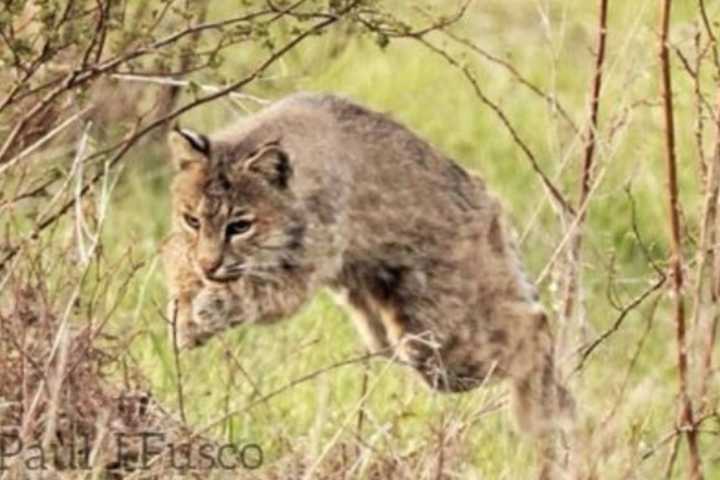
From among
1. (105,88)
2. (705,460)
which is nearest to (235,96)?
(705,460)

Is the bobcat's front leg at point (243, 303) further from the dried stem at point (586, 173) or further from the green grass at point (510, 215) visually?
the dried stem at point (586, 173)

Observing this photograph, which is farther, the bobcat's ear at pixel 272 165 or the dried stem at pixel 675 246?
the bobcat's ear at pixel 272 165

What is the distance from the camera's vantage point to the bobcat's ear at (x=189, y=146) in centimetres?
767

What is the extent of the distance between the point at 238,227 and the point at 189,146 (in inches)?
10.1

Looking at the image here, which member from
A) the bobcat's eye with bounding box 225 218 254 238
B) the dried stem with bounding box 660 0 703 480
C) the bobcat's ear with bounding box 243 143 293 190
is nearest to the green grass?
the dried stem with bounding box 660 0 703 480

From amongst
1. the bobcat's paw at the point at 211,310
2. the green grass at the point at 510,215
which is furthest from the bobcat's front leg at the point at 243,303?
the green grass at the point at 510,215

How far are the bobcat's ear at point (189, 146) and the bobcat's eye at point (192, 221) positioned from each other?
153 mm

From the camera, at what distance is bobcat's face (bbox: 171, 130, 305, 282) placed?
7.57 meters

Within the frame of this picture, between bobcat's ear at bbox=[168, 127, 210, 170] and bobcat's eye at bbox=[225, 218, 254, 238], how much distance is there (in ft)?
0.64

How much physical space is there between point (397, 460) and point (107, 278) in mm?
797

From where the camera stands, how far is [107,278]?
6.78 m

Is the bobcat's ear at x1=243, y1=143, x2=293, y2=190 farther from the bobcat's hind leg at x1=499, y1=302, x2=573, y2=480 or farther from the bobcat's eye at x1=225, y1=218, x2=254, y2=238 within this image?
the bobcat's hind leg at x1=499, y1=302, x2=573, y2=480

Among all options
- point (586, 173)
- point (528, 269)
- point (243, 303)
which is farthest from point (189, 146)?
point (528, 269)

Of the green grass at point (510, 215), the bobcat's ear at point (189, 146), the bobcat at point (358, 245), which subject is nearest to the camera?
the green grass at point (510, 215)
